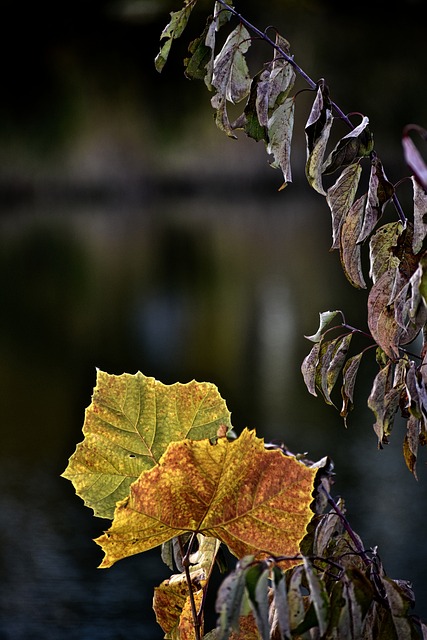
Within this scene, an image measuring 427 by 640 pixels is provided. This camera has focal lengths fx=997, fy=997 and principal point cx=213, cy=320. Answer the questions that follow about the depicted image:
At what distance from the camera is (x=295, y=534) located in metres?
0.34

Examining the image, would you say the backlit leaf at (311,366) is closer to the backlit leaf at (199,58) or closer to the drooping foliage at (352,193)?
the drooping foliage at (352,193)

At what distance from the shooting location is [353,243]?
1.38ft

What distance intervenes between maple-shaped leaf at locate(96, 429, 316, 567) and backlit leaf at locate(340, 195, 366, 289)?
11cm

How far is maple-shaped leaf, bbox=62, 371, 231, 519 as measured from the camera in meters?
0.36

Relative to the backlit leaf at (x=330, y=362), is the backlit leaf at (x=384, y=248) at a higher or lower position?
higher

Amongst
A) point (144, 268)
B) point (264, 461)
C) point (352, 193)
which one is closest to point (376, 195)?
point (352, 193)

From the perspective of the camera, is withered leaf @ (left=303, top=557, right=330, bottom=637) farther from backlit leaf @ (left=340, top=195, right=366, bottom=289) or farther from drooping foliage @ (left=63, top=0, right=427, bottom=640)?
backlit leaf @ (left=340, top=195, right=366, bottom=289)

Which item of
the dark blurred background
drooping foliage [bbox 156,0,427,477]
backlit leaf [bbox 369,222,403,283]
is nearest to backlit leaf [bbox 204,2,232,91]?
drooping foliage [bbox 156,0,427,477]

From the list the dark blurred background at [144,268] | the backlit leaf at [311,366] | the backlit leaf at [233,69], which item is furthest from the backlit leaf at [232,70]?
the dark blurred background at [144,268]

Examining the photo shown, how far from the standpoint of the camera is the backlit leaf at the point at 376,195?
1.31 ft

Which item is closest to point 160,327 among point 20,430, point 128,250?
Result: point 20,430

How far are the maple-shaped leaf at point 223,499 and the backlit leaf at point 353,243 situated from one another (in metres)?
0.11

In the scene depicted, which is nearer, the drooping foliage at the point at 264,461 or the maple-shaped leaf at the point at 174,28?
the drooping foliage at the point at 264,461

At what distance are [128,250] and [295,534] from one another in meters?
13.3
